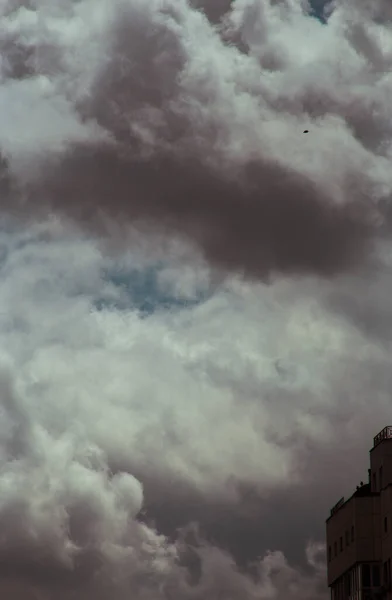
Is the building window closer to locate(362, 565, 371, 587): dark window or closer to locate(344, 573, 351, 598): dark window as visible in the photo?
locate(362, 565, 371, 587): dark window

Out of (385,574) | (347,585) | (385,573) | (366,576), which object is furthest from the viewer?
(347,585)

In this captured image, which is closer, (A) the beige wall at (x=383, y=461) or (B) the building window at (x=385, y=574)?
(B) the building window at (x=385, y=574)


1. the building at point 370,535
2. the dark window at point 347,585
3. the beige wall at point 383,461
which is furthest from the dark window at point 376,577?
the beige wall at point 383,461

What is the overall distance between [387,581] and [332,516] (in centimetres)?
1874

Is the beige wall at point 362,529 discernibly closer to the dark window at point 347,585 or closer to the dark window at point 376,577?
the dark window at point 347,585

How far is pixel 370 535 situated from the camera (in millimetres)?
165625

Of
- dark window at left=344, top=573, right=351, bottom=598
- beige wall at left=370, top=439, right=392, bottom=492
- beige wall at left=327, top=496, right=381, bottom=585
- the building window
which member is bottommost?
the building window

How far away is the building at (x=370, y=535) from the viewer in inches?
6414

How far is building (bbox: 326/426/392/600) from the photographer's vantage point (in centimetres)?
16291

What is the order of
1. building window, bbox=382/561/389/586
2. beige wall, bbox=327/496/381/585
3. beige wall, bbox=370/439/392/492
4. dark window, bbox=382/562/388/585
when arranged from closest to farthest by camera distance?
1. building window, bbox=382/561/389/586
2. dark window, bbox=382/562/388/585
3. beige wall, bbox=327/496/381/585
4. beige wall, bbox=370/439/392/492

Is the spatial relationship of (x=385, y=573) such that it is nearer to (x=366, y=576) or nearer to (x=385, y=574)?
(x=385, y=574)

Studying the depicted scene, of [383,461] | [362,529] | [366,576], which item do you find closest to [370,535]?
[362,529]

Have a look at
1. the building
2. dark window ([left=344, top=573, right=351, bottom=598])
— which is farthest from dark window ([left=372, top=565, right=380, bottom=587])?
dark window ([left=344, top=573, right=351, bottom=598])

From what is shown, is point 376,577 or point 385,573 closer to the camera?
point 385,573
